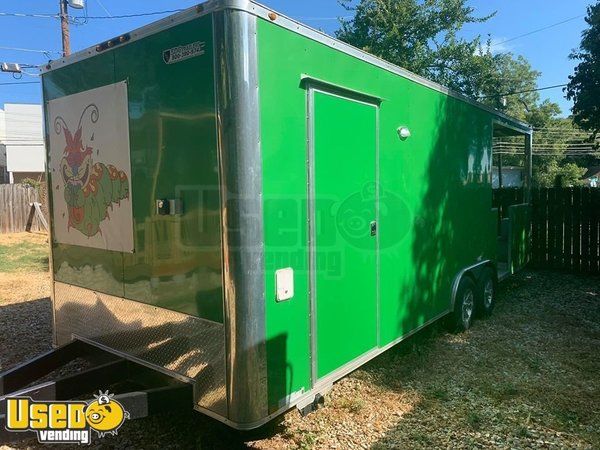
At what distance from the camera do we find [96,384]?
10.4 ft

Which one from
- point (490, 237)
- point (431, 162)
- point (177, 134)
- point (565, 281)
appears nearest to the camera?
point (177, 134)

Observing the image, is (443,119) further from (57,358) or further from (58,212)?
(57,358)

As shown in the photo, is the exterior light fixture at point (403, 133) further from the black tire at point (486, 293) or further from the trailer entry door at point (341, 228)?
the black tire at point (486, 293)

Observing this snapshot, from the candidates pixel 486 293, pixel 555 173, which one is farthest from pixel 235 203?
pixel 555 173

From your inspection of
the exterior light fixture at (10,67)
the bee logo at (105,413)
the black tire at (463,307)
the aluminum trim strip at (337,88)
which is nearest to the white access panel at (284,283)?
the bee logo at (105,413)

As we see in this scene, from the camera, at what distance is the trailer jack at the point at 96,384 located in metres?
2.71

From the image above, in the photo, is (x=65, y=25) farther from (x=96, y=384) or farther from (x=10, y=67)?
(x=96, y=384)

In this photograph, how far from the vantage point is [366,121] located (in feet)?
11.7

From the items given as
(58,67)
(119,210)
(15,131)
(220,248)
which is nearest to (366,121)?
(220,248)

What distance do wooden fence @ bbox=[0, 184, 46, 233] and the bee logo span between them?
16520mm

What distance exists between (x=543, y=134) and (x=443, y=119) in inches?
1769

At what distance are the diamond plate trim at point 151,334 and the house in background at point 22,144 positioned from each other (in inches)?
1343

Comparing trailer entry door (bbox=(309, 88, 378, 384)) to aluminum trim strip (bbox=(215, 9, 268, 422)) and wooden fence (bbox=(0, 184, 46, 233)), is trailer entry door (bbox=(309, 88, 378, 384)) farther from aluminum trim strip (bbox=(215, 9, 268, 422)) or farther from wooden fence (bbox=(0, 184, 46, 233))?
wooden fence (bbox=(0, 184, 46, 233))

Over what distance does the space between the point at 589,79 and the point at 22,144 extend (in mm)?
38674
